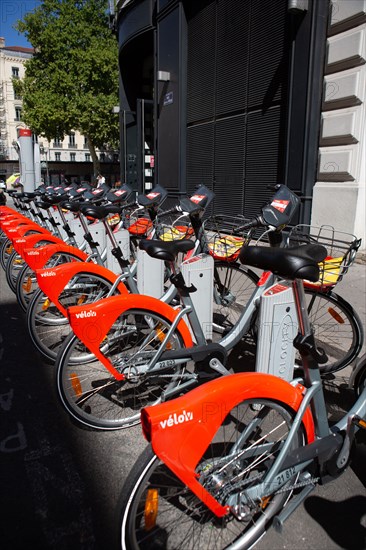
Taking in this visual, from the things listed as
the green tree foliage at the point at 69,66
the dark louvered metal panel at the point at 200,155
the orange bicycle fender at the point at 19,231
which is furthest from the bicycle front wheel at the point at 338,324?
the green tree foliage at the point at 69,66

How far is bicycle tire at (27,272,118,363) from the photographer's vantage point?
3.66 meters

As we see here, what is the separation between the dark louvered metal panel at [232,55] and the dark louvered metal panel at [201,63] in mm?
267

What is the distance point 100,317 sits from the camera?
8.33 ft

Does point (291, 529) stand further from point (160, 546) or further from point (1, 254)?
point (1, 254)

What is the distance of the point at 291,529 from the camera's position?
1971 millimetres

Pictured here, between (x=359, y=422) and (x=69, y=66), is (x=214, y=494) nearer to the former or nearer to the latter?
(x=359, y=422)

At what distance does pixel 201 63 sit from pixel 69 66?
790 inches

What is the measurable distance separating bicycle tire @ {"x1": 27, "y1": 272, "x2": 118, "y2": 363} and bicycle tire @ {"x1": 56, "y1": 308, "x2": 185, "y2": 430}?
600mm

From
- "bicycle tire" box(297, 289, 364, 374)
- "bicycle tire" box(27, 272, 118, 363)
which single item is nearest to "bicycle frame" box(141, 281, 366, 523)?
"bicycle tire" box(297, 289, 364, 374)

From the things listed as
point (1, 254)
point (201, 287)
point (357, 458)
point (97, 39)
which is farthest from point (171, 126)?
point (97, 39)

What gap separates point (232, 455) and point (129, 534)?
0.51m

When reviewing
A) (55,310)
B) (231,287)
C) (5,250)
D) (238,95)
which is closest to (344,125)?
(238,95)

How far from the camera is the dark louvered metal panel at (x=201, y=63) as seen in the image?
9.38 meters

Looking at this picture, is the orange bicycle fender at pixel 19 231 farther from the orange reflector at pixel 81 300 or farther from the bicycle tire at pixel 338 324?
the bicycle tire at pixel 338 324
